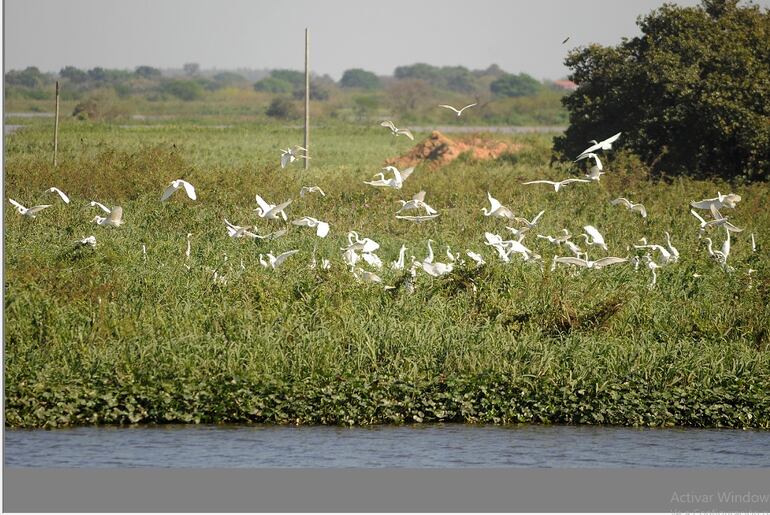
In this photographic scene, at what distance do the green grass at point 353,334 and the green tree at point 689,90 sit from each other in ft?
13.7

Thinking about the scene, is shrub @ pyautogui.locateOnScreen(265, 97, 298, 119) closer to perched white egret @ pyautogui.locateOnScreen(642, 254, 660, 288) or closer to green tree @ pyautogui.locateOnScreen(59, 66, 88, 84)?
green tree @ pyautogui.locateOnScreen(59, 66, 88, 84)

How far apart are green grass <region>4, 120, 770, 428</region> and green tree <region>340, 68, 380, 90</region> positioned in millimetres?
59849

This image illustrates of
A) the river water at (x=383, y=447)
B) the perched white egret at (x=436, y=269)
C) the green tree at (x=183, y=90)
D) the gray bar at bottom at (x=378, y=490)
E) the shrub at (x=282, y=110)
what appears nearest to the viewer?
the gray bar at bottom at (x=378, y=490)

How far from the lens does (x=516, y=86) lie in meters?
58.8

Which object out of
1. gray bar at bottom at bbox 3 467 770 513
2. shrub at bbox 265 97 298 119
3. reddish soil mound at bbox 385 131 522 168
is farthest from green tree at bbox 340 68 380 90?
gray bar at bottom at bbox 3 467 770 513

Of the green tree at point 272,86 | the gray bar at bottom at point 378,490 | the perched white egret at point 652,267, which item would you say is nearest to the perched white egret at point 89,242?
the gray bar at bottom at point 378,490

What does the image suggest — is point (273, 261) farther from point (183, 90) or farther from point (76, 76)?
point (183, 90)

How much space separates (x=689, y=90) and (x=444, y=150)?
6.63 meters

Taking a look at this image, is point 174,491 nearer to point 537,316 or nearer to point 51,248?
point 537,316

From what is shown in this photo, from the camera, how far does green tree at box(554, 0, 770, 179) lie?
55.7 feet

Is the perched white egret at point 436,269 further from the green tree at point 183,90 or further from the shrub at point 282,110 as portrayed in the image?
the green tree at point 183,90

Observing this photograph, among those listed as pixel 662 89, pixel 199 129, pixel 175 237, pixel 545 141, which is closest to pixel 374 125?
pixel 199 129

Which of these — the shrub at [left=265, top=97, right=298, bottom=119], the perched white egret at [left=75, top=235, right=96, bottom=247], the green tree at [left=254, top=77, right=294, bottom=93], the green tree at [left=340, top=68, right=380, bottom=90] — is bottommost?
the perched white egret at [left=75, top=235, right=96, bottom=247]

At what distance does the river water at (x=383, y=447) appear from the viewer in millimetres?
7488
